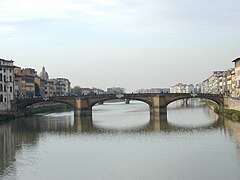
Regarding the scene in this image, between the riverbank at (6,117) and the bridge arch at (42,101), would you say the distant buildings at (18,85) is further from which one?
the riverbank at (6,117)

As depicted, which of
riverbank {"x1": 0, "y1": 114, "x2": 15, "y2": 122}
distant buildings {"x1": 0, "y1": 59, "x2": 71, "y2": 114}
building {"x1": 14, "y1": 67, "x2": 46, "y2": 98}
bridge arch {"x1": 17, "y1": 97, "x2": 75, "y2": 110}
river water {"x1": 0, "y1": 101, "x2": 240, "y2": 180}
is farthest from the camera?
building {"x1": 14, "y1": 67, "x2": 46, "y2": 98}

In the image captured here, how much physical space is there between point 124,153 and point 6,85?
3776 centimetres

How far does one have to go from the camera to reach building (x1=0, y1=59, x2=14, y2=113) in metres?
59.8

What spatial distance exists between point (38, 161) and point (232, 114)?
29047 mm

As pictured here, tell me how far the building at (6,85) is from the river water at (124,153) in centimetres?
1693

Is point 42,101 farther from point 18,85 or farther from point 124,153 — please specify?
point 124,153

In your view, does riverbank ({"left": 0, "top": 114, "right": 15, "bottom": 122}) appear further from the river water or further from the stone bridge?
the river water

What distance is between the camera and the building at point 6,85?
196 ft

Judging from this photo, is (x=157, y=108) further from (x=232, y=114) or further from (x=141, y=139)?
(x=141, y=139)

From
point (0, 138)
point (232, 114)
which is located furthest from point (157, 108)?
point (0, 138)

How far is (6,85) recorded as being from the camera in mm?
61344

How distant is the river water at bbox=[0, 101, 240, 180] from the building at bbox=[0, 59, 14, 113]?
1693 cm

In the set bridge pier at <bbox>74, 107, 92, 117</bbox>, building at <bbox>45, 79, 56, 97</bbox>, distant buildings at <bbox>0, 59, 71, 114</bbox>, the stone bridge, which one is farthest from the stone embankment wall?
building at <bbox>45, 79, 56, 97</bbox>

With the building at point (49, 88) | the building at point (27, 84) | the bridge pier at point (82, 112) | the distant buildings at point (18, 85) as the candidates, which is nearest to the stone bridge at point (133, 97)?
the bridge pier at point (82, 112)
